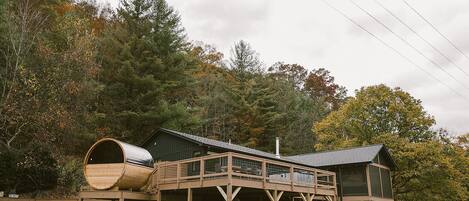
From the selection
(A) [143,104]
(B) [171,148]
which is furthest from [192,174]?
(A) [143,104]

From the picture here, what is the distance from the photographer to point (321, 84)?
161 feet

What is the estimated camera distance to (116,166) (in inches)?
573

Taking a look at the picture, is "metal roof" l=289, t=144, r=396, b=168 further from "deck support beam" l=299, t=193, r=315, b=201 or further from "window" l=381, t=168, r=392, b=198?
"deck support beam" l=299, t=193, r=315, b=201

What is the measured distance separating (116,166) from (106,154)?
126 centimetres

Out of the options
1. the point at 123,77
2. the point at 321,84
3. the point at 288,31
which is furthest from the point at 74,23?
the point at 321,84

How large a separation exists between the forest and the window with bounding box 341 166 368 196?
5373 millimetres

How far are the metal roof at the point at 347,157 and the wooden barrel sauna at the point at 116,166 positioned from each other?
11.2 m

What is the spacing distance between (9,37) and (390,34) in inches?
642

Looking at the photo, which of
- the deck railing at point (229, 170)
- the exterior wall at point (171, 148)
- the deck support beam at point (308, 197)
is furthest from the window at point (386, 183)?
the exterior wall at point (171, 148)

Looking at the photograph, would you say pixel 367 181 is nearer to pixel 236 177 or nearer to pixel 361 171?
pixel 361 171

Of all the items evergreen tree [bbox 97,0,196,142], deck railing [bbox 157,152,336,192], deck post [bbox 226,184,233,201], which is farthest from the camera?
evergreen tree [bbox 97,0,196,142]

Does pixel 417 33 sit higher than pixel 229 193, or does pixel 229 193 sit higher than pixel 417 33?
pixel 417 33

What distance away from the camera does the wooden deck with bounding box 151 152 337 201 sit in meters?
13.2

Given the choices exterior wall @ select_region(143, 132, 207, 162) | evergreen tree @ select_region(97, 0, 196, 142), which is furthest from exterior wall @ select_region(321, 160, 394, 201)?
evergreen tree @ select_region(97, 0, 196, 142)
